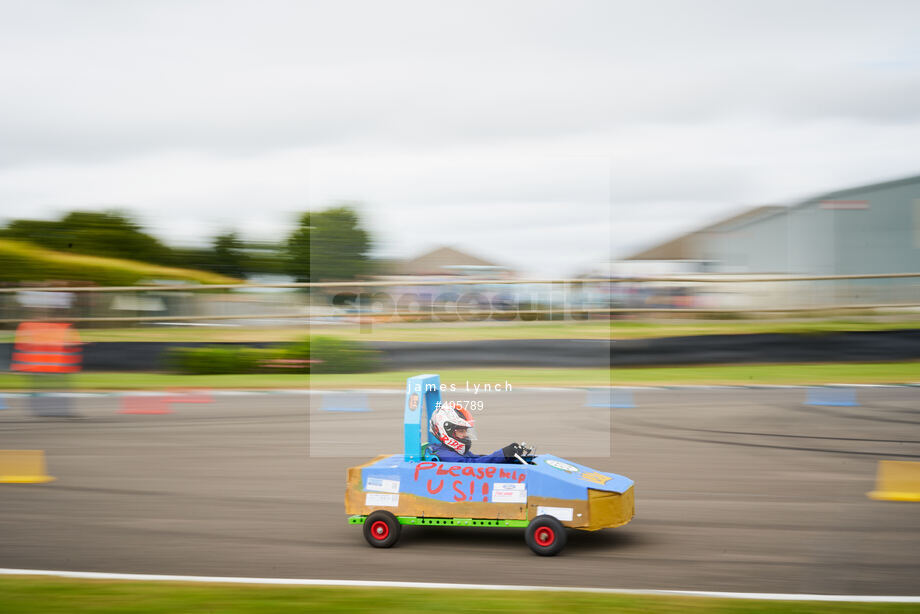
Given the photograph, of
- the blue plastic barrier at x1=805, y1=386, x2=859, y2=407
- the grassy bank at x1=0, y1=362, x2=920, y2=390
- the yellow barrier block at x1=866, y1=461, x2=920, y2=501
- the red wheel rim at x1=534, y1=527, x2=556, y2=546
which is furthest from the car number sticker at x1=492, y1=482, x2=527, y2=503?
the grassy bank at x1=0, y1=362, x2=920, y2=390

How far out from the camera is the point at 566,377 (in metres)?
18.0

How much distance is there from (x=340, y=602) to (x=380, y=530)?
133 cm

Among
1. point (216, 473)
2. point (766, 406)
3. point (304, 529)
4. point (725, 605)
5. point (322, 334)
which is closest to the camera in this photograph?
point (725, 605)

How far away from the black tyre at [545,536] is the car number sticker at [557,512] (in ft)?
0.09

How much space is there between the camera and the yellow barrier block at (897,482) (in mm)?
7758

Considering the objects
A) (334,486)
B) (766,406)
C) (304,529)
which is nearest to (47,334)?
(334,486)

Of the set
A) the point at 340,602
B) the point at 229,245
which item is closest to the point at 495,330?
the point at 340,602

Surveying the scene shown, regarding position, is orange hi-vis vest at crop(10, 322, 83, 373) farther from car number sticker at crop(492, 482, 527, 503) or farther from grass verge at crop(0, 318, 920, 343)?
car number sticker at crop(492, 482, 527, 503)

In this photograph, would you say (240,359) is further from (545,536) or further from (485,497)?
(545,536)

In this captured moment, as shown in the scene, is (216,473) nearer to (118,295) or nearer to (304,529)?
(304,529)

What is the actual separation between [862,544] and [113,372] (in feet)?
59.0

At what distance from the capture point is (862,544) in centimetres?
627

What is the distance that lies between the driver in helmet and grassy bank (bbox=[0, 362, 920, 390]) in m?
10.4

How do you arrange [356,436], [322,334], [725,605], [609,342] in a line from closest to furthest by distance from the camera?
[725,605] < [356,436] < [322,334] < [609,342]
